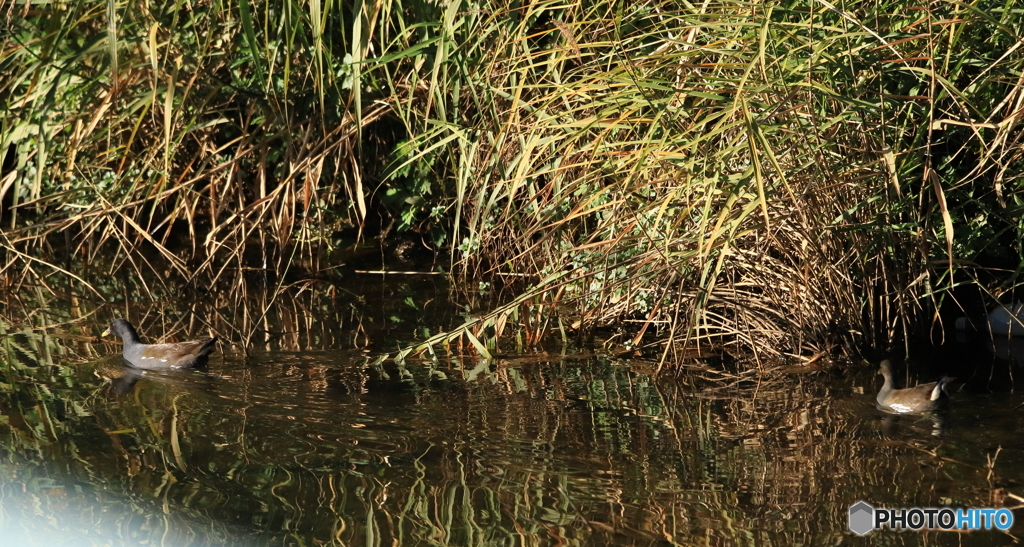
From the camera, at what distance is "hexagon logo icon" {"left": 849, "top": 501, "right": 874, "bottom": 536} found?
3.64 meters

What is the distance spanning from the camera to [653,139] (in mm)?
5223

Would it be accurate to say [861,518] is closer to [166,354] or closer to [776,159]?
[776,159]

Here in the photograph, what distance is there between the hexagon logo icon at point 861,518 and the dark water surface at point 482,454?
1.3 inches

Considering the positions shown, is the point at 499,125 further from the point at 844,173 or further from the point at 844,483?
the point at 844,483

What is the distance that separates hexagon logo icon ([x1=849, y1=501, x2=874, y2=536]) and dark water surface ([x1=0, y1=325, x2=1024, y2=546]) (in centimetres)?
3

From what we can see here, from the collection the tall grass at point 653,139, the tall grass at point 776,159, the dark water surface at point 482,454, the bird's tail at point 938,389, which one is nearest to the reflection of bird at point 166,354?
the dark water surface at point 482,454

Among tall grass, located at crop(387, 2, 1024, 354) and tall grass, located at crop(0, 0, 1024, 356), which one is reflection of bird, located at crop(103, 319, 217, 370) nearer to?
tall grass, located at crop(0, 0, 1024, 356)

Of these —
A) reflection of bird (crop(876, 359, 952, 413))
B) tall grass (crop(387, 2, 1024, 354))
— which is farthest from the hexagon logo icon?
tall grass (crop(387, 2, 1024, 354))

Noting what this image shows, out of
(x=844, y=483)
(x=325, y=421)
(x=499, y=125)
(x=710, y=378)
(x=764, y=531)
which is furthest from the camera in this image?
(x=499, y=125)

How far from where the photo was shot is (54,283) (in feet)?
24.9

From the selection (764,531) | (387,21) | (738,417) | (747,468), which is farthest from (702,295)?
(387,21)

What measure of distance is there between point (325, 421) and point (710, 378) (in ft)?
6.26

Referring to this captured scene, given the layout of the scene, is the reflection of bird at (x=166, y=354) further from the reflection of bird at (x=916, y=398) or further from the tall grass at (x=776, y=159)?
the reflection of bird at (x=916, y=398)

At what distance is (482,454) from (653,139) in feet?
5.92
